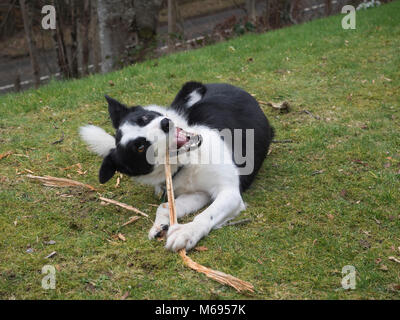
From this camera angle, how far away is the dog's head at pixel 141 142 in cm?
321

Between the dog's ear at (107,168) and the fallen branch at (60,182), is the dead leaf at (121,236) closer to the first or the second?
the dog's ear at (107,168)

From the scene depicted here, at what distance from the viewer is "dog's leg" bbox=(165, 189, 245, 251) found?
9.66ft

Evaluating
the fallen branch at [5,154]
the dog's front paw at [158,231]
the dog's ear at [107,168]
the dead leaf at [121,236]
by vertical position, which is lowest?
the dead leaf at [121,236]

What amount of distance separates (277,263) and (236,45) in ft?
21.1

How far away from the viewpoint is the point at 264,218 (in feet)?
11.1

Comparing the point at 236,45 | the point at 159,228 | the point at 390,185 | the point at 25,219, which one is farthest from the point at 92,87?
the point at 390,185

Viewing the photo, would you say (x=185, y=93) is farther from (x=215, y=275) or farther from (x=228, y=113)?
(x=215, y=275)

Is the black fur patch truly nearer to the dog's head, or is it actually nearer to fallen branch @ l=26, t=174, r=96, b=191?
the dog's head

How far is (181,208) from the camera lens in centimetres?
345

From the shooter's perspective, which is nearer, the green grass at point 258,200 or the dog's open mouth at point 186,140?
the green grass at point 258,200

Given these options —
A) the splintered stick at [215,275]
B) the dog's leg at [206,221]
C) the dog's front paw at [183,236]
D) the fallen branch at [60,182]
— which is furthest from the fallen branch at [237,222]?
the fallen branch at [60,182]

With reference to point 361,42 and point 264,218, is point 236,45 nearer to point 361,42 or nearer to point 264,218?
point 361,42

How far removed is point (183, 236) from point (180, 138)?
824 mm

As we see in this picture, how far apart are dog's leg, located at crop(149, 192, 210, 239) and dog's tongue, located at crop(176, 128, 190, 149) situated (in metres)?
0.45
